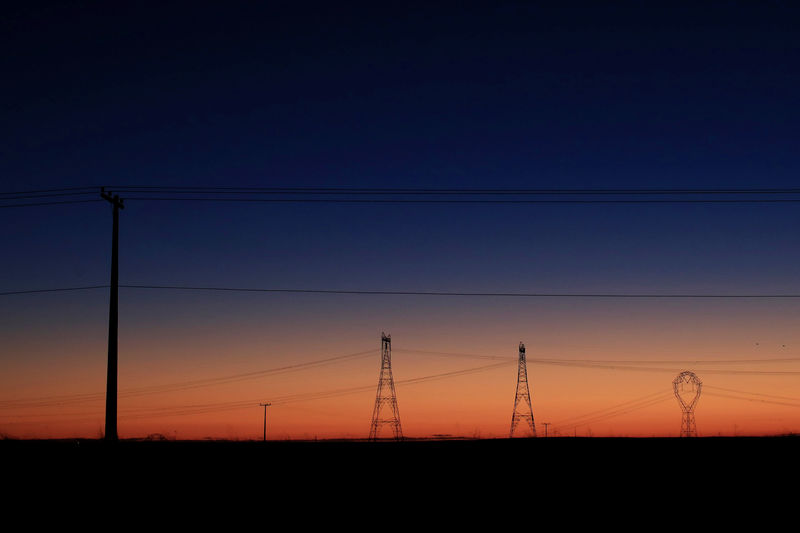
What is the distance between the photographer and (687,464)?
30469 millimetres

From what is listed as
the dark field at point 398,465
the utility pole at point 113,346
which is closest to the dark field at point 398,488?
the dark field at point 398,465

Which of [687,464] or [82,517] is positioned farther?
[687,464]

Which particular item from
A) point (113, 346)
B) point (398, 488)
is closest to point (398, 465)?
point (398, 488)

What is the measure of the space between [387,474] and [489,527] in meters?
8.20

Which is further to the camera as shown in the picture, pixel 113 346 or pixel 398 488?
pixel 113 346

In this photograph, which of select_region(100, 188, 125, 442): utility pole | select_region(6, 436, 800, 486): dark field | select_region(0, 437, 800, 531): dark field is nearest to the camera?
select_region(0, 437, 800, 531): dark field

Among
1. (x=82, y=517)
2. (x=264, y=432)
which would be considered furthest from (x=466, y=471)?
(x=264, y=432)

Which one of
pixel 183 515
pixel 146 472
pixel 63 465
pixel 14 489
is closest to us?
pixel 183 515

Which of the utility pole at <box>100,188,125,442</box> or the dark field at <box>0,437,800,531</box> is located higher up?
Result: the utility pole at <box>100,188,125,442</box>

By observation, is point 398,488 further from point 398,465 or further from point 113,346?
point 113,346

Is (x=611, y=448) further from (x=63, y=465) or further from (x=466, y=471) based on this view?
(x=63, y=465)

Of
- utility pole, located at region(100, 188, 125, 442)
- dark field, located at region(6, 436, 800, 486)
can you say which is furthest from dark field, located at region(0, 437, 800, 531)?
utility pole, located at region(100, 188, 125, 442)

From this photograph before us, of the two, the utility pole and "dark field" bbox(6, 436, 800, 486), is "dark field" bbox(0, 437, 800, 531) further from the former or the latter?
the utility pole

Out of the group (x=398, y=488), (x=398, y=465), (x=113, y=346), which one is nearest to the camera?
(x=398, y=488)
